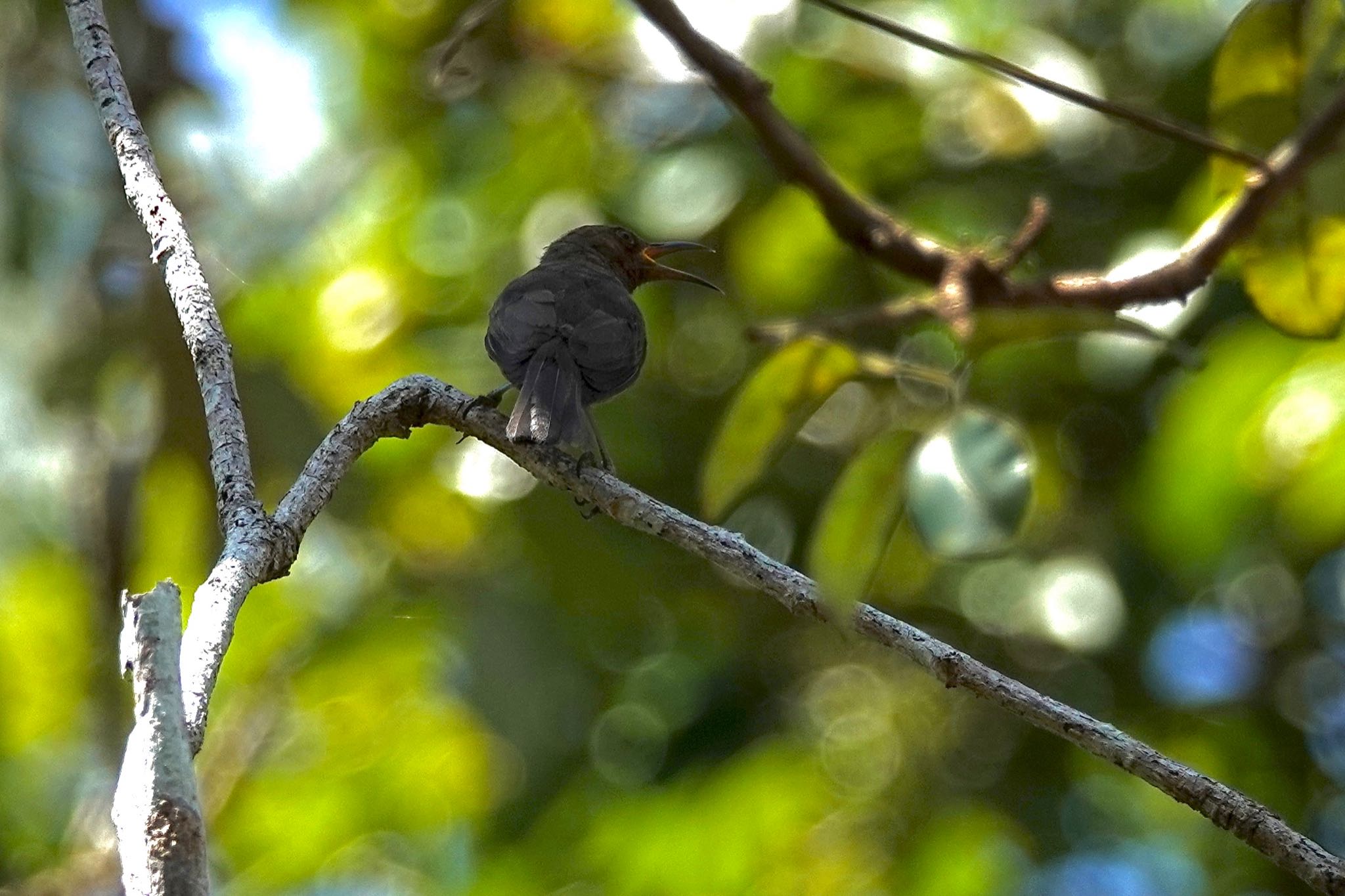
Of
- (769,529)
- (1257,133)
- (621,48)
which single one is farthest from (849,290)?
(1257,133)

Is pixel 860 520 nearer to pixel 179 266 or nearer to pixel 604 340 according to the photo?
pixel 179 266

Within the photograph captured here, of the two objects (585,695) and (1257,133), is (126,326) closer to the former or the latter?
(585,695)

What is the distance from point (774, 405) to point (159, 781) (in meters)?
1.21

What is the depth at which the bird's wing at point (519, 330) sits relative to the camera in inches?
169

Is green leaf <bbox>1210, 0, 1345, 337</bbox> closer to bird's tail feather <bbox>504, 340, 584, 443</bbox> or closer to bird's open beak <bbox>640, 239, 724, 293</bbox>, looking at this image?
bird's tail feather <bbox>504, 340, 584, 443</bbox>

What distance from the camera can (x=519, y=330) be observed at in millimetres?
4336

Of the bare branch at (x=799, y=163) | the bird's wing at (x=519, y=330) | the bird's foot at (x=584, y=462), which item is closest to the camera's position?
the bare branch at (x=799, y=163)

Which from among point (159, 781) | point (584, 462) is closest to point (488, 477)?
point (584, 462)

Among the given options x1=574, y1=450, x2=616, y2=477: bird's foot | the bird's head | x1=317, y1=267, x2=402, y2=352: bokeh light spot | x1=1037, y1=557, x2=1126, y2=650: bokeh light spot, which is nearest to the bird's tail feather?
x1=574, y1=450, x2=616, y2=477: bird's foot

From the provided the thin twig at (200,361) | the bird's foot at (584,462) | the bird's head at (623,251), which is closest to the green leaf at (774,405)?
the bird's foot at (584,462)

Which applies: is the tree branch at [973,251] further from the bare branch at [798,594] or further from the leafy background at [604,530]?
the leafy background at [604,530]

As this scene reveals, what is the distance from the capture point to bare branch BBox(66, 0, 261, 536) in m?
2.16

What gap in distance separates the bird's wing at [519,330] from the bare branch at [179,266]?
73.3 inches

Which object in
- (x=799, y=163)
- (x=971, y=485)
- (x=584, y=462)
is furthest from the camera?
(x=584, y=462)
